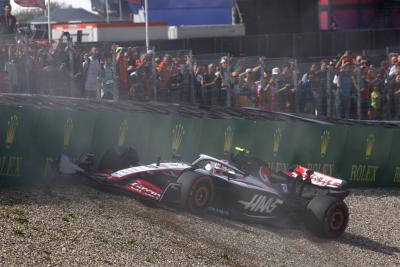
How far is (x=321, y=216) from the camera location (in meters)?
14.0

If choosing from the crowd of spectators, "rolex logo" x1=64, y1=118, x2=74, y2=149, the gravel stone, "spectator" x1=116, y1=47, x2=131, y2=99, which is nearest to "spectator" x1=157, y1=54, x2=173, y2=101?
the crowd of spectators

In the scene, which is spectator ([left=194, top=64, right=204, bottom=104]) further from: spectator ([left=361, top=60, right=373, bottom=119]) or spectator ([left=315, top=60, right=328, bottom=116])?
spectator ([left=361, top=60, right=373, bottom=119])

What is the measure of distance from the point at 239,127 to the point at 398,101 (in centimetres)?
763

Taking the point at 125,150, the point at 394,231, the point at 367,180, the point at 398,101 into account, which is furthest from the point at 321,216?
the point at 398,101

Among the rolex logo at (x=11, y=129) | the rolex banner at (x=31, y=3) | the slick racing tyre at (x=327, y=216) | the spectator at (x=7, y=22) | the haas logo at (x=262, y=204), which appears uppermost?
the rolex banner at (x=31, y=3)

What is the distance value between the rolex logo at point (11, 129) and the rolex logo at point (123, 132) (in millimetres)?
2090

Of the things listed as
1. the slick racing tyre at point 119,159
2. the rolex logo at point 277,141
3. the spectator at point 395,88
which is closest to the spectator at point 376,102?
the spectator at point 395,88

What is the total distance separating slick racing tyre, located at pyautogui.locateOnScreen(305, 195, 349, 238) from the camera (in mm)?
14070

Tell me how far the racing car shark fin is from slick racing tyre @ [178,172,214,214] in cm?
173

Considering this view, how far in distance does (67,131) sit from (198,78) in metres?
6.50

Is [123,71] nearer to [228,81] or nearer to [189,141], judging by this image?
[228,81]

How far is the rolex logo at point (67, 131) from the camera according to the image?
1483 centimetres

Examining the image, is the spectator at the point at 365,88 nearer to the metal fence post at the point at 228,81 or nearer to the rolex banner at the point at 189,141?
the metal fence post at the point at 228,81

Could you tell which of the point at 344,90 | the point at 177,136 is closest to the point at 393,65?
the point at 344,90
